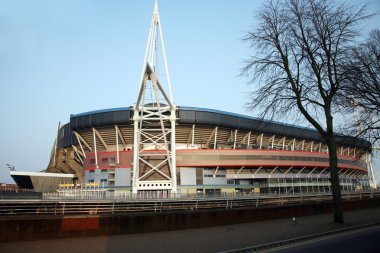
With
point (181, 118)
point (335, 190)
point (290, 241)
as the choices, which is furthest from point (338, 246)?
point (181, 118)

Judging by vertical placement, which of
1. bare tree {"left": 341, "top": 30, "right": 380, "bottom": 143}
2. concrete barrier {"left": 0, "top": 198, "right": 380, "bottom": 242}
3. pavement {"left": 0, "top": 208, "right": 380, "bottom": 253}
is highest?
bare tree {"left": 341, "top": 30, "right": 380, "bottom": 143}

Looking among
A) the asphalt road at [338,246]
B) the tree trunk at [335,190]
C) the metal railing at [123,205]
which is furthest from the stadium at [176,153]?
the asphalt road at [338,246]

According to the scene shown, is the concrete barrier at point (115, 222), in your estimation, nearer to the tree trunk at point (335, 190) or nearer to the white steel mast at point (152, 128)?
the tree trunk at point (335, 190)

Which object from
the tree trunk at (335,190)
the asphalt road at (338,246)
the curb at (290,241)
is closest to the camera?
the asphalt road at (338,246)

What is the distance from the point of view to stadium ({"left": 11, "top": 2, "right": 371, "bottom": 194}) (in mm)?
58003

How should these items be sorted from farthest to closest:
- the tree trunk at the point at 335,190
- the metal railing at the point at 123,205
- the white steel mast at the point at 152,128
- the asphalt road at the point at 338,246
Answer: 1. the white steel mast at the point at 152,128
2. the tree trunk at the point at 335,190
3. the metal railing at the point at 123,205
4. the asphalt road at the point at 338,246

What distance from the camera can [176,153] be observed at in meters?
63.7

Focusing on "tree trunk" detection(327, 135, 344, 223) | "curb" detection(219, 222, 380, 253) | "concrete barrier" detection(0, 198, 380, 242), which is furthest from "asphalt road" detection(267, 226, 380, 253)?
"concrete barrier" detection(0, 198, 380, 242)

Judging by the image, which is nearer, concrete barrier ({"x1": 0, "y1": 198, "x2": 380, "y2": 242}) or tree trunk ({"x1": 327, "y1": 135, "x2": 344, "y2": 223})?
concrete barrier ({"x1": 0, "y1": 198, "x2": 380, "y2": 242})

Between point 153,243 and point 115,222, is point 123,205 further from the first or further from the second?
point 153,243

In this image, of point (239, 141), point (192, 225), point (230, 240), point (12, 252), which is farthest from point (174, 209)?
point (239, 141)

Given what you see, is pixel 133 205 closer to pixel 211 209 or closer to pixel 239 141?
pixel 211 209

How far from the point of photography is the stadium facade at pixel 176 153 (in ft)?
189

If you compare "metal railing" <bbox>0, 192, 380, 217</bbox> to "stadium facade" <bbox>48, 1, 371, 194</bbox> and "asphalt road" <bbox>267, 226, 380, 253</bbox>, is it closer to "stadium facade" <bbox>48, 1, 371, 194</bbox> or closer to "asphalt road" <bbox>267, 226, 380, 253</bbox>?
"asphalt road" <bbox>267, 226, 380, 253</bbox>
